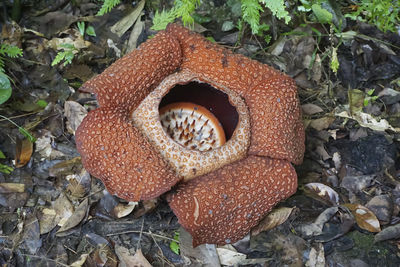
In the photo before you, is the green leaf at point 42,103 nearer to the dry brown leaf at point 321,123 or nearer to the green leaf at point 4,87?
the green leaf at point 4,87

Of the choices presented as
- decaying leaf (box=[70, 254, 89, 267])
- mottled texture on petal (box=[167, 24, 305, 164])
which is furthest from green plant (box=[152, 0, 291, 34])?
decaying leaf (box=[70, 254, 89, 267])

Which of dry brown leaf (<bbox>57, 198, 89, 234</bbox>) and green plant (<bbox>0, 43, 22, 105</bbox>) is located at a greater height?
green plant (<bbox>0, 43, 22, 105</bbox>)

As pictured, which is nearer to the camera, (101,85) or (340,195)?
(101,85)

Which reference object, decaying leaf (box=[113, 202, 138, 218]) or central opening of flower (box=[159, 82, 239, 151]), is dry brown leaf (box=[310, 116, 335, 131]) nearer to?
central opening of flower (box=[159, 82, 239, 151])

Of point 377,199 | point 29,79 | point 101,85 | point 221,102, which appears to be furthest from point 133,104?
point 377,199

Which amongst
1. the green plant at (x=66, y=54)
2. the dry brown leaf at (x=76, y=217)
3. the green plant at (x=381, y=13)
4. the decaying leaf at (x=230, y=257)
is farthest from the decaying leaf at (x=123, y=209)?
the green plant at (x=381, y=13)

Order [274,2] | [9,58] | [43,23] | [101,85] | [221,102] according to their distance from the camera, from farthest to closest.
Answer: [43,23] → [9,58] → [221,102] → [274,2] → [101,85]

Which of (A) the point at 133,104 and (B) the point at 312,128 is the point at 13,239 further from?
→ (B) the point at 312,128
